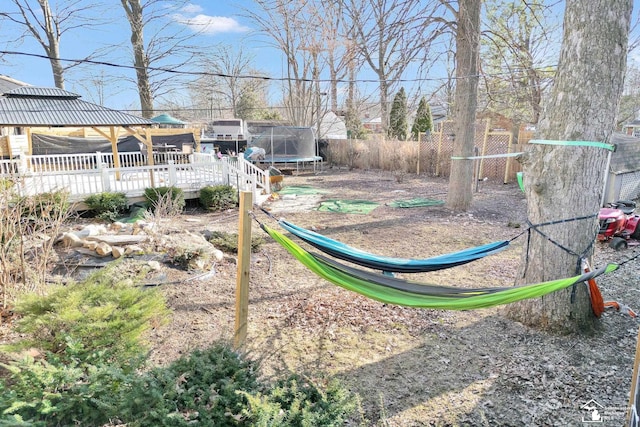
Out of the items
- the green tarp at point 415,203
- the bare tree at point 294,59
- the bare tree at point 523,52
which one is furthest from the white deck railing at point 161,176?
the bare tree at point 294,59

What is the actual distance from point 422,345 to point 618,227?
12.5 ft

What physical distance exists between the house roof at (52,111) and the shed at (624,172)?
939 centimetres

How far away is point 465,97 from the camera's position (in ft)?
22.1

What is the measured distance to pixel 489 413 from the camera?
204cm

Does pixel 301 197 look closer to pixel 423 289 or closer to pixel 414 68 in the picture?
pixel 414 68

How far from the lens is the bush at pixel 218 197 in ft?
26.4

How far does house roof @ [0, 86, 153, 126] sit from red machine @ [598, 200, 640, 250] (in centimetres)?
850

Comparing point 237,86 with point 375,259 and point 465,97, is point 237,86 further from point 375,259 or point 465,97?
point 375,259

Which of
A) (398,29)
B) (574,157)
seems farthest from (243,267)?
(398,29)

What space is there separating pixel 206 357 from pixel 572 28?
3.11m

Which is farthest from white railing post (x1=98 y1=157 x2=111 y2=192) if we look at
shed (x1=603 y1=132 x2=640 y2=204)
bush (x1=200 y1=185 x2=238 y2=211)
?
shed (x1=603 y1=132 x2=640 y2=204)

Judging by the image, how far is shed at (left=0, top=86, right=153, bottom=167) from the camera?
745 centimetres

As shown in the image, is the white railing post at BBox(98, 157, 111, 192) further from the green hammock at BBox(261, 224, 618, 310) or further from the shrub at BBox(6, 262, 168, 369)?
the green hammock at BBox(261, 224, 618, 310)

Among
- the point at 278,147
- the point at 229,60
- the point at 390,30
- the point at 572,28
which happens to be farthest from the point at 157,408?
the point at 229,60
